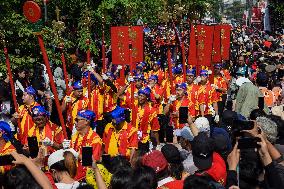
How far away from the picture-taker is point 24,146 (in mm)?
8000

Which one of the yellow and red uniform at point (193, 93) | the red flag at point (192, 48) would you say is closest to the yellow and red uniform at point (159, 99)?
the yellow and red uniform at point (193, 93)

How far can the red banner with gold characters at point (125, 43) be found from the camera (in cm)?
1102

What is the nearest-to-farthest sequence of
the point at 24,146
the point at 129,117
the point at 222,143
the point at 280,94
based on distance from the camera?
the point at 222,143, the point at 24,146, the point at 129,117, the point at 280,94

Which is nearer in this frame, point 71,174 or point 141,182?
point 141,182

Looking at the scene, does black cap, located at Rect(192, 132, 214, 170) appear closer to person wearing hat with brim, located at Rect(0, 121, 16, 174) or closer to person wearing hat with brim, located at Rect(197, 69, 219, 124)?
person wearing hat with brim, located at Rect(0, 121, 16, 174)

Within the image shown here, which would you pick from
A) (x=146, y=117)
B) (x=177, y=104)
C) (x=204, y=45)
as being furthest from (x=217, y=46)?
(x=146, y=117)

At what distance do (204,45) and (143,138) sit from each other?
3.34 metres

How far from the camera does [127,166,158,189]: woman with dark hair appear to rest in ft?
14.8

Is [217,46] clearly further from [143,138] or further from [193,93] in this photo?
[143,138]

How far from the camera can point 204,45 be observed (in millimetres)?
11859

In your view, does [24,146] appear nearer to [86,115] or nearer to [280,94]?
[86,115]

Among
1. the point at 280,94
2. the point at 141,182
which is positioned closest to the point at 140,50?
the point at 280,94

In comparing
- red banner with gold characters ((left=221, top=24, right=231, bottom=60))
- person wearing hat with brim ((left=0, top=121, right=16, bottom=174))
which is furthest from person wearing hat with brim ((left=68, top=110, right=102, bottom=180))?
red banner with gold characters ((left=221, top=24, right=231, bottom=60))

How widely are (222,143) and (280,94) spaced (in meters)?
4.55
